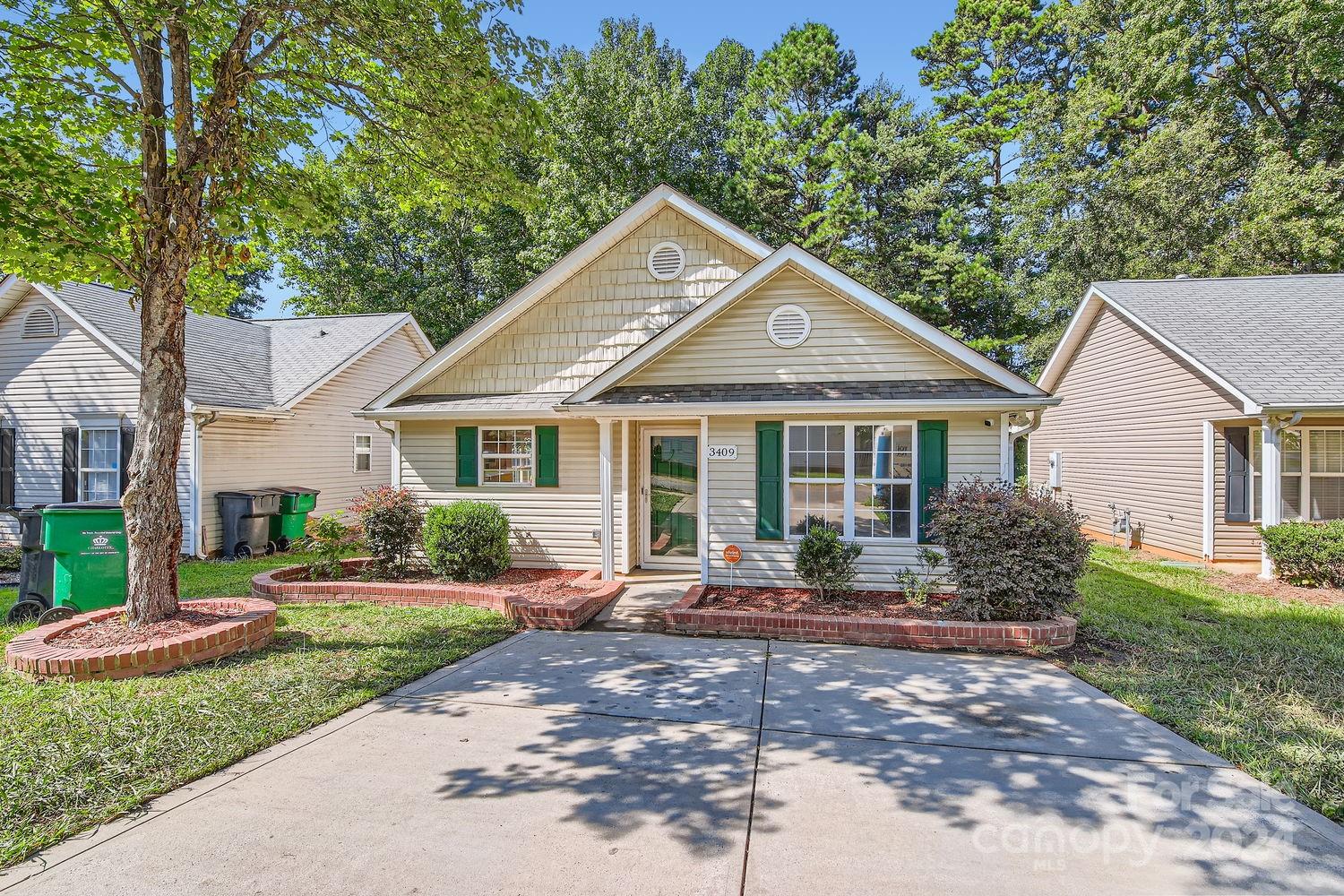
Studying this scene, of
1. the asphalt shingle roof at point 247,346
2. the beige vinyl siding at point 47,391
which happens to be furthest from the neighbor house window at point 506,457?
the beige vinyl siding at point 47,391

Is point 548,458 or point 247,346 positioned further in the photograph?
point 247,346

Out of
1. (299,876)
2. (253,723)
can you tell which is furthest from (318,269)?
(299,876)

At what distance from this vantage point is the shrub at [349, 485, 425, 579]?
8.91 meters

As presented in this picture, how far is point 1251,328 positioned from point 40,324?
2294cm

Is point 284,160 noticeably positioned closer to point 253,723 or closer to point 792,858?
point 253,723

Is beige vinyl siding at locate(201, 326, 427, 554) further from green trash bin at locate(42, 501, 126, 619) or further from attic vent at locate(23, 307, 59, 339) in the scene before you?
green trash bin at locate(42, 501, 126, 619)

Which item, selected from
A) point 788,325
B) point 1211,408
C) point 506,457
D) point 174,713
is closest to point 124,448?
point 506,457

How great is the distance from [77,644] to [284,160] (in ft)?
16.5

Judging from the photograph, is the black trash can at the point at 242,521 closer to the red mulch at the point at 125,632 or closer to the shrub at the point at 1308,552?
the red mulch at the point at 125,632

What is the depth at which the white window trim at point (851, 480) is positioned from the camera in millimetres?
8016

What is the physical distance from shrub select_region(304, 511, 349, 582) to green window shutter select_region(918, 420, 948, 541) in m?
7.91

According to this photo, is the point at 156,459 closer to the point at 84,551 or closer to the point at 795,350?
the point at 84,551

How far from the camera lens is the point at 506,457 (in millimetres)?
9984

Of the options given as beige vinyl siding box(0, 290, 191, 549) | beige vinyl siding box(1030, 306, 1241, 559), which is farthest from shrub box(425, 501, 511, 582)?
beige vinyl siding box(1030, 306, 1241, 559)
